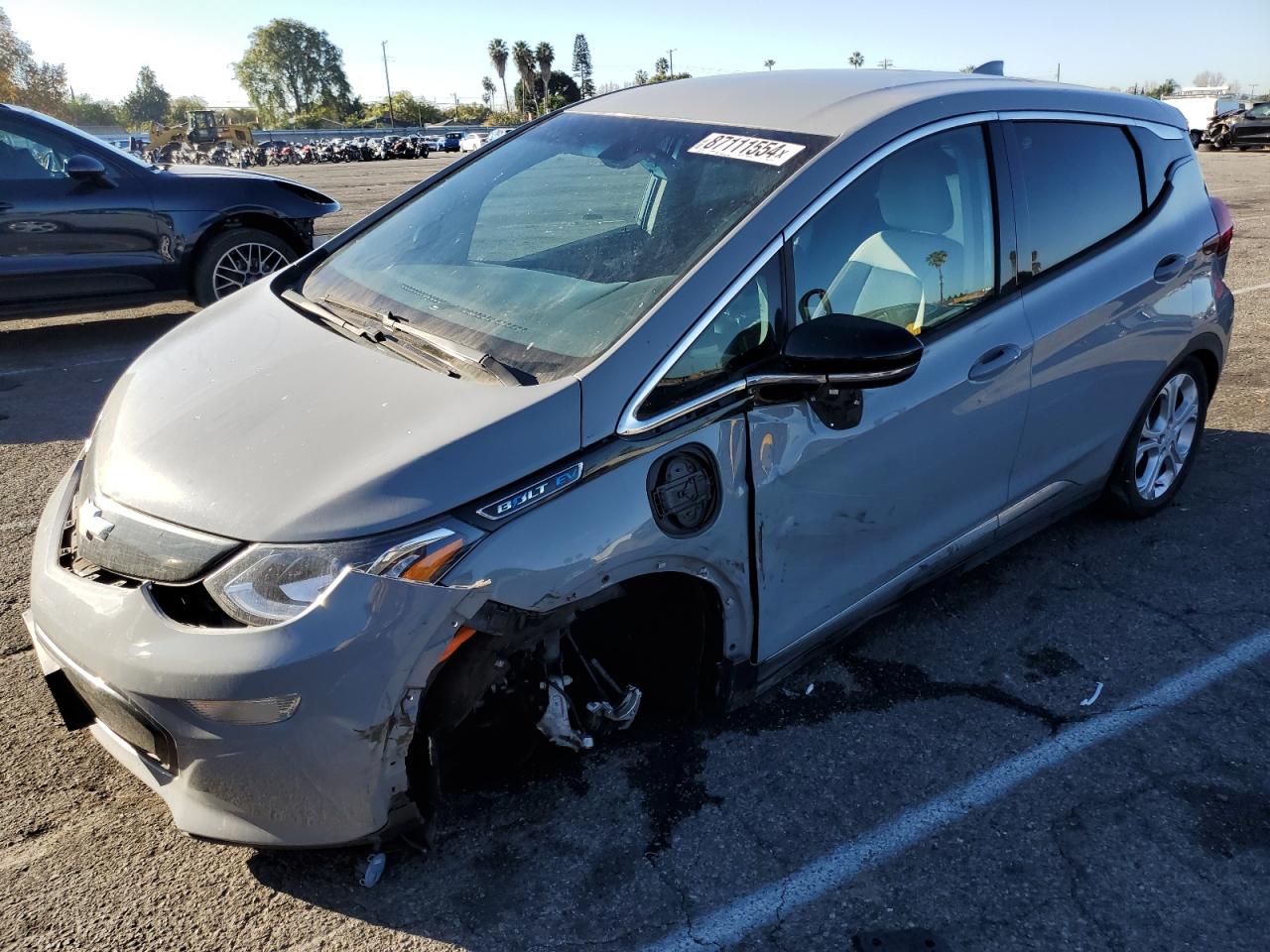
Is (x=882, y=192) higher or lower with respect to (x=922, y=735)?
higher

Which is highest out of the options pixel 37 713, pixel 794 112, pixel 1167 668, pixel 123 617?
pixel 794 112

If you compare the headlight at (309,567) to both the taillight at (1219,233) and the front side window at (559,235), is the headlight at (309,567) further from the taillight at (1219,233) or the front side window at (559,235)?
the taillight at (1219,233)

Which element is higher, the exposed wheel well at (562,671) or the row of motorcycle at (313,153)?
the exposed wheel well at (562,671)

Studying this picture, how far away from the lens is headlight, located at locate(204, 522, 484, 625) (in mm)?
1979

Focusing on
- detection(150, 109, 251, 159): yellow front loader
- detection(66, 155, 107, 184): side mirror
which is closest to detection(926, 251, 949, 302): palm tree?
detection(66, 155, 107, 184): side mirror

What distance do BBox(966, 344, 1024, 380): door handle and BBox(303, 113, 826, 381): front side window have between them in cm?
82

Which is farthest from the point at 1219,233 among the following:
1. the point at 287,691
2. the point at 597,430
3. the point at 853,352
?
the point at 287,691

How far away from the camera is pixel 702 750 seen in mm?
2742

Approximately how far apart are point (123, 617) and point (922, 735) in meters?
2.14

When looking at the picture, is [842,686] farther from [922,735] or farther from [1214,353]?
[1214,353]

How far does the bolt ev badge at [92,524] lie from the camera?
88.2 inches

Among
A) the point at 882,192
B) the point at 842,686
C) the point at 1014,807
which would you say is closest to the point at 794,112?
the point at 882,192

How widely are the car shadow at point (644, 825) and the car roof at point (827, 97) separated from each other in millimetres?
1544

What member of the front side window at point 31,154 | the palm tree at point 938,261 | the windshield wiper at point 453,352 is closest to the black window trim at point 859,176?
the palm tree at point 938,261
